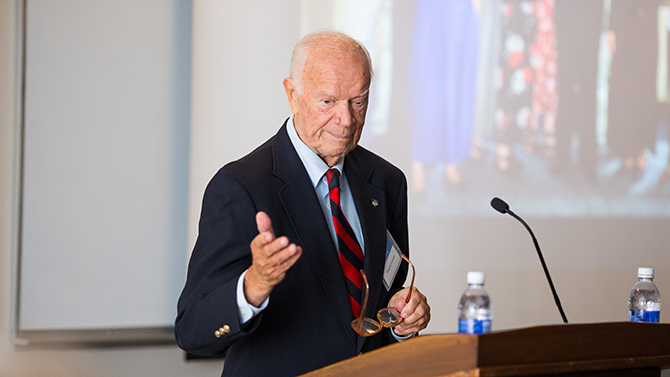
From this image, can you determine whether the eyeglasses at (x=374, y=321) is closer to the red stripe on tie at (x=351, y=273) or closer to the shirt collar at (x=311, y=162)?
the red stripe on tie at (x=351, y=273)

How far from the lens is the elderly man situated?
1.60 meters

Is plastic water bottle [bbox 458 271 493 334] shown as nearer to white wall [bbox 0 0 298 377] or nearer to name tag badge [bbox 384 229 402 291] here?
name tag badge [bbox 384 229 402 291]

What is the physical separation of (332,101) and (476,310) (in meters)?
0.71

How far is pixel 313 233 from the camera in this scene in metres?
1.70

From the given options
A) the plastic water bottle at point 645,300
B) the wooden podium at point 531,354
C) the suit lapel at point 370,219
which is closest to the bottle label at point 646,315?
the plastic water bottle at point 645,300

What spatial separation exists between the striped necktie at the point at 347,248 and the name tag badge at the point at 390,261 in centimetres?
11

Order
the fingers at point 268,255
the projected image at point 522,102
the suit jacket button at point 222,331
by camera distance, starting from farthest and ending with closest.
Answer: the projected image at point 522,102 < the suit jacket button at point 222,331 < the fingers at point 268,255

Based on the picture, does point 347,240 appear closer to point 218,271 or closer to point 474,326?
point 218,271

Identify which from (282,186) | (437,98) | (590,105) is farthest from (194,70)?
(590,105)

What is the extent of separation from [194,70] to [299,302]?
2014mm

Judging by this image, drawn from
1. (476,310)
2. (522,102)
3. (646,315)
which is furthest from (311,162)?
(522,102)

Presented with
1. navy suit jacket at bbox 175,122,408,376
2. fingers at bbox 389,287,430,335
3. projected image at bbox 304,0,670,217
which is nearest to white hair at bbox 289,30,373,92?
navy suit jacket at bbox 175,122,408,376

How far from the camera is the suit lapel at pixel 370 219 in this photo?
5.75ft

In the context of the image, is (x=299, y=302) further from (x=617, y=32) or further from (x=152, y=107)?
(x=617, y=32)
